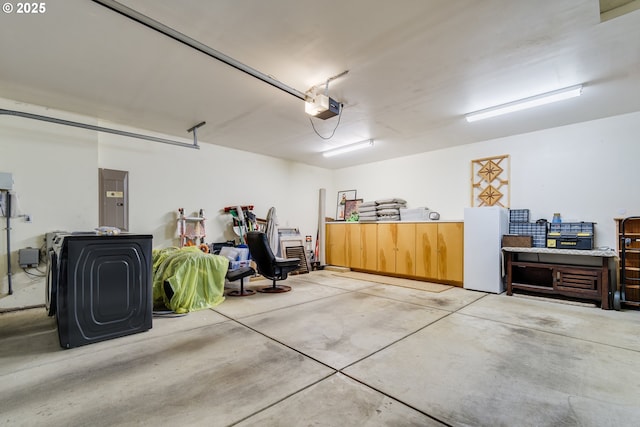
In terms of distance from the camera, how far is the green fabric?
12.3 ft

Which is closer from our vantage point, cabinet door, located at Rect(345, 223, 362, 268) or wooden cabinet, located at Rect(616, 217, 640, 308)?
wooden cabinet, located at Rect(616, 217, 640, 308)

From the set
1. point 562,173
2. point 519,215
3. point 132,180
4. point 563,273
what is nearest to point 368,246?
point 519,215

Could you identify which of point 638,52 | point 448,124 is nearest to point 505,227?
point 448,124

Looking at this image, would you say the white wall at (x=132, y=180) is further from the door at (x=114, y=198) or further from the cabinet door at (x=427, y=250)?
the cabinet door at (x=427, y=250)

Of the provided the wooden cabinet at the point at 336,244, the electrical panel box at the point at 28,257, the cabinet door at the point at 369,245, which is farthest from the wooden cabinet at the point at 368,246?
the electrical panel box at the point at 28,257

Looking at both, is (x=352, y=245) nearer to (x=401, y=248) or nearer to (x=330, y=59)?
(x=401, y=248)

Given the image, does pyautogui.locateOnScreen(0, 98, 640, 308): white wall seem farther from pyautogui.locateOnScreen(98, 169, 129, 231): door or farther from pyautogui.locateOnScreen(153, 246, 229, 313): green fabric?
pyautogui.locateOnScreen(153, 246, 229, 313): green fabric

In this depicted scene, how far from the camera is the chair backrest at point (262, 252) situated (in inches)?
182

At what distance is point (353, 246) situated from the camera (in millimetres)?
7121

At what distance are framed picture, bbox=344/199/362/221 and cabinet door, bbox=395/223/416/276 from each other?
1746mm

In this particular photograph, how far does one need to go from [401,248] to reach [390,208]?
992mm

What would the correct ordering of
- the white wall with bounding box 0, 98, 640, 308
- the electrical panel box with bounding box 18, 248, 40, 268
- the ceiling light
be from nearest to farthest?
the ceiling light < the electrical panel box with bounding box 18, 248, 40, 268 < the white wall with bounding box 0, 98, 640, 308

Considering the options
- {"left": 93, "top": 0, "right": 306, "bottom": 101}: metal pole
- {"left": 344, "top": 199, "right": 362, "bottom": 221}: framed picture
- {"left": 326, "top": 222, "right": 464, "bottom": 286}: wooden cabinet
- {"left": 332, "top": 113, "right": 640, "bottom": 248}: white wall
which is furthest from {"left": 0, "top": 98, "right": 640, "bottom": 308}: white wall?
{"left": 93, "top": 0, "right": 306, "bottom": 101}: metal pole

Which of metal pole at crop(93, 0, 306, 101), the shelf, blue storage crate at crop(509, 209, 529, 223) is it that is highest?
metal pole at crop(93, 0, 306, 101)
